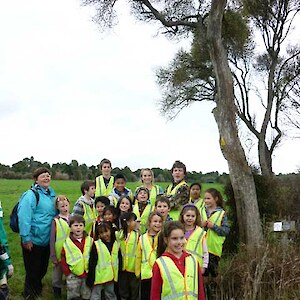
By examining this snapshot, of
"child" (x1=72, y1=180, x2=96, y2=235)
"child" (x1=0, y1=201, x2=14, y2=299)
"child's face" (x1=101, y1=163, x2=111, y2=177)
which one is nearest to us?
"child" (x1=0, y1=201, x2=14, y2=299)

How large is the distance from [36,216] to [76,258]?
2.72 ft

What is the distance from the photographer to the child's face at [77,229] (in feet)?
22.1

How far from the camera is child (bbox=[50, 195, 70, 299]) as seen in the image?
6.93m

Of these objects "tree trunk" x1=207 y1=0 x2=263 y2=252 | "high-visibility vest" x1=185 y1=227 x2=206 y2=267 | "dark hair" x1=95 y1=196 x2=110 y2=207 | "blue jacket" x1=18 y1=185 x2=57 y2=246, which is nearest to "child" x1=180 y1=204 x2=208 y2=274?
"high-visibility vest" x1=185 y1=227 x2=206 y2=267

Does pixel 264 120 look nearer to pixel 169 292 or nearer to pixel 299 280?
pixel 299 280

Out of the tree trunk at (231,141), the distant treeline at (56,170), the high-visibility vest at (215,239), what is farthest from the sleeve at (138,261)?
the distant treeline at (56,170)

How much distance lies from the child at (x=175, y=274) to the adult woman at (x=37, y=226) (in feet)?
8.67

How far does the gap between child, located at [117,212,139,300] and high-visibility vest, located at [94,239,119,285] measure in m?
0.18

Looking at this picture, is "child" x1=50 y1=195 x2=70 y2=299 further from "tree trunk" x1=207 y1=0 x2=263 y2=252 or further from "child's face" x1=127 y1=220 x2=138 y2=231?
"tree trunk" x1=207 y1=0 x2=263 y2=252

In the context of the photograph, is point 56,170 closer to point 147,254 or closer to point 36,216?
point 36,216

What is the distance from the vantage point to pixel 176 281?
470 centimetres

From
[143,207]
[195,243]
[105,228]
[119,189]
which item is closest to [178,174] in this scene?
[143,207]

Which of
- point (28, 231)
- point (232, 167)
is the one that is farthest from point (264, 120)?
point (28, 231)

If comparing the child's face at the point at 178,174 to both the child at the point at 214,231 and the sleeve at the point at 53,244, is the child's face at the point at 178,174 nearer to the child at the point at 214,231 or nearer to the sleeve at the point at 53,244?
the child at the point at 214,231
